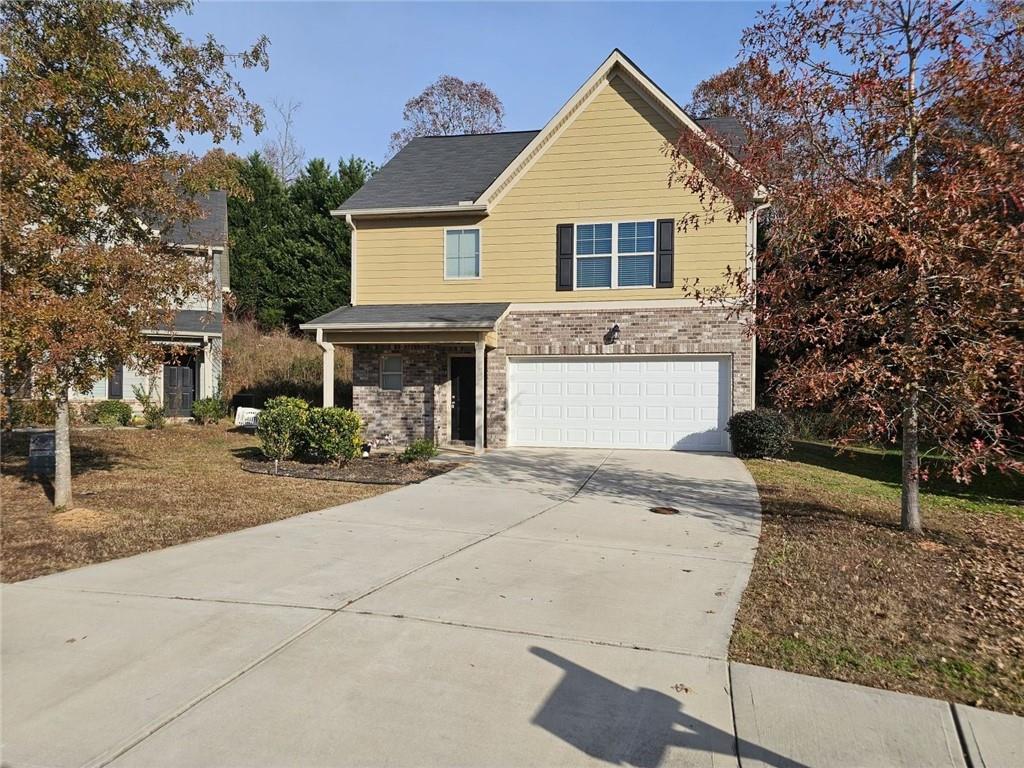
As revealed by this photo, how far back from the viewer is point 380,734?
3420mm

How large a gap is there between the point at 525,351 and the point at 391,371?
3.33 meters

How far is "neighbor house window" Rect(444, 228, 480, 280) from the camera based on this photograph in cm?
1667

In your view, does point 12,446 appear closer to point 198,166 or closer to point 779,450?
point 198,166

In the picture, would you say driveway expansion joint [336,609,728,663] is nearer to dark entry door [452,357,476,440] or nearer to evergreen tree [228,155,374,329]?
dark entry door [452,357,476,440]

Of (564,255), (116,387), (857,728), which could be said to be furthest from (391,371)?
(857,728)

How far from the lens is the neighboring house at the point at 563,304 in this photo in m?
15.4

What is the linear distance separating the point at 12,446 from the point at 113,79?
9776 mm

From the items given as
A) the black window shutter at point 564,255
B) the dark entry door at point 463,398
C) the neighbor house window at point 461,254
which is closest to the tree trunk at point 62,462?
the dark entry door at point 463,398

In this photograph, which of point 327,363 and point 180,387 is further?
point 180,387

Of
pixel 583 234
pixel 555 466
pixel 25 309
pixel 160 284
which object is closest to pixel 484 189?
pixel 583 234

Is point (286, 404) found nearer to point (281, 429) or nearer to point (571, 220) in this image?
point (281, 429)

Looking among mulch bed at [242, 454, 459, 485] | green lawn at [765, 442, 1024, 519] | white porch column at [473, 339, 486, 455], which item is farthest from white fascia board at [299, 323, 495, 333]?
green lawn at [765, 442, 1024, 519]

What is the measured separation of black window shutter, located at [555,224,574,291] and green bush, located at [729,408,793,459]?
4792 millimetres

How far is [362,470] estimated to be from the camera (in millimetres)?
12242
